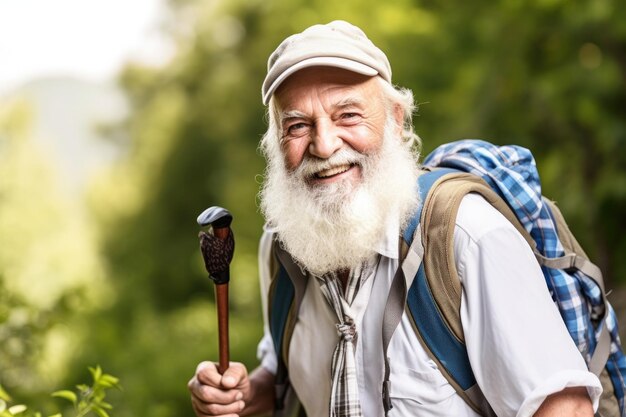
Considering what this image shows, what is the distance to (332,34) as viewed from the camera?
2186 millimetres

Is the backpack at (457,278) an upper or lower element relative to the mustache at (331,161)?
lower

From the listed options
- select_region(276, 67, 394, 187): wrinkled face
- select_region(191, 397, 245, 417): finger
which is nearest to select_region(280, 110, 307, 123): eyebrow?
select_region(276, 67, 394, 187): wrinkled face

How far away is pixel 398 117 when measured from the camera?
2.41 m

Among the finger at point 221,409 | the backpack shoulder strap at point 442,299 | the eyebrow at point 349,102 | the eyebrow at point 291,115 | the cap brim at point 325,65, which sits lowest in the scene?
the finger at point 221,409

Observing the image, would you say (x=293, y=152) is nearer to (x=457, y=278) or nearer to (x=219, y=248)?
(x=219, y=248)

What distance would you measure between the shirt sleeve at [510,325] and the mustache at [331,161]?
1.19 ft

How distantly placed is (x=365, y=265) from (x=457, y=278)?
331 mm

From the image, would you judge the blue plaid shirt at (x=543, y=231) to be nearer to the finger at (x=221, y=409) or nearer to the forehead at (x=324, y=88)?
the forehead at (x=324, y=88)

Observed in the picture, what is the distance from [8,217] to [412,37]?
8.52 meters

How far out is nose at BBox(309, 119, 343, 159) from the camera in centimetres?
216

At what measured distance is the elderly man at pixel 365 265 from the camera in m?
1.92

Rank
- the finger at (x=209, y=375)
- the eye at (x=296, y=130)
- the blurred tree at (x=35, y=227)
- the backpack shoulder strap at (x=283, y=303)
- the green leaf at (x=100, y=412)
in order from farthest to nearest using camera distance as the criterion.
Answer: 1. the blurred tree at (x=35, y=227)
2. the backpack shoulder strap at (x=283, y=303)
3. the finger at (x=209, y=375)
4. the eye at (x=296, y=130)
5. the green leaf at (x=100, y=412)

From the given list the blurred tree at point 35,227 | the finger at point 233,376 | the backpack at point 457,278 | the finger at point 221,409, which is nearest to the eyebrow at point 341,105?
the backpack at point 457,278

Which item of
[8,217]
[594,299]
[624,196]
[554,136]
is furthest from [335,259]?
[8,217]
